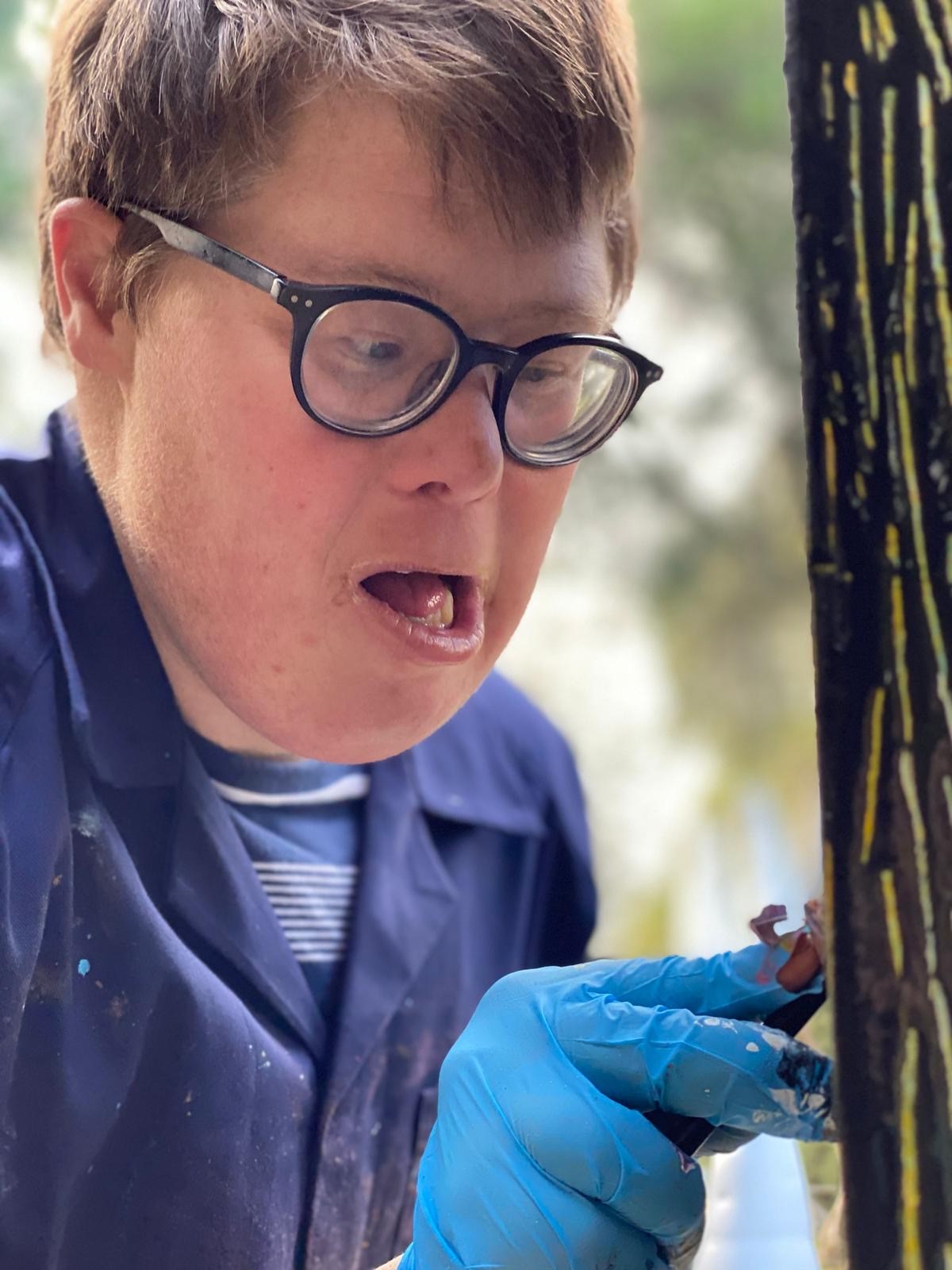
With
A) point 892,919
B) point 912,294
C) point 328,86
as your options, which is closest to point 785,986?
point 892,919

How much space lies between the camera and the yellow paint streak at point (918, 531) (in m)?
0.52

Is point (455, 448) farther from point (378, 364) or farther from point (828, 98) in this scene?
point (828, 98)

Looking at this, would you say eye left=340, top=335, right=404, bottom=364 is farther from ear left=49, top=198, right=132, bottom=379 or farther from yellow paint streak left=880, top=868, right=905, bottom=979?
yellow paint streak left=880, top=868, right=905, bottom=979

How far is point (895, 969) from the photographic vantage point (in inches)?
20.7

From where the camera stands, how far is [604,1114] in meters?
0.70

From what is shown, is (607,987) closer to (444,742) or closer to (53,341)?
(444,742)

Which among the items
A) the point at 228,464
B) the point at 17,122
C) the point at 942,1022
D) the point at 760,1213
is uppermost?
the point at 17,122

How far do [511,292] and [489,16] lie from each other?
18 centimetres

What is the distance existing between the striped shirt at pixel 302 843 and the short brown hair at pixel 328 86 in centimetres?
36

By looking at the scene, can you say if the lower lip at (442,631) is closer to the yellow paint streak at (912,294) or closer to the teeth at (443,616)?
the teeth at (443,616)

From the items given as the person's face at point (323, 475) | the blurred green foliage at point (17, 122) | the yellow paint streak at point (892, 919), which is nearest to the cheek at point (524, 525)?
the person's face at point (323, 475)

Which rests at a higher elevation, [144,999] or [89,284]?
[89,284]

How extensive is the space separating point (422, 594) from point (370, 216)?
26cm

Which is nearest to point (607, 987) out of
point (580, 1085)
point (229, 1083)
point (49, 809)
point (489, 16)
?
point (580, 1085)
